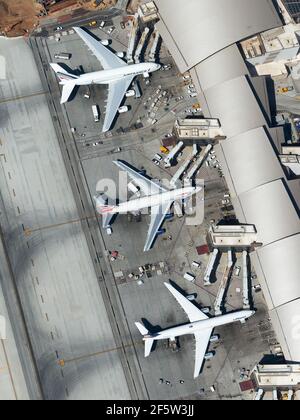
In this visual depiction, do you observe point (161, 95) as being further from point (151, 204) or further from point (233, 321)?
point (233, 321)

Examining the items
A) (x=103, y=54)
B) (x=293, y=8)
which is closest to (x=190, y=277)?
(x=103, y=54)

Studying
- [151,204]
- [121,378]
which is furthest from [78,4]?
[121,378]

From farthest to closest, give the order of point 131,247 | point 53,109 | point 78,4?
point 78,4
point 53,109
point 131,247

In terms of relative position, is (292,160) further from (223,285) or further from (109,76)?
(109,76)

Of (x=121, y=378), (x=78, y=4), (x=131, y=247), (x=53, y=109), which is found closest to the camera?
(x=121, y=378)

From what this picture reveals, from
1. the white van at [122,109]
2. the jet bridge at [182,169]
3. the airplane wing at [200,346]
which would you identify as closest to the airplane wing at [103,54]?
the white van at [122,109]

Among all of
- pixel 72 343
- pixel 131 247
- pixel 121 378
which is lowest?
pixel 121 378
